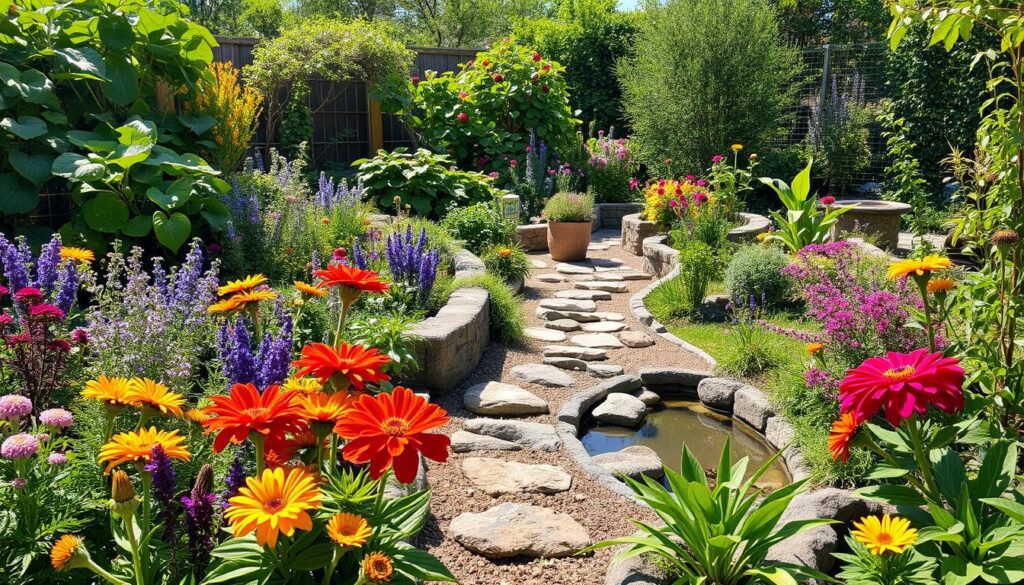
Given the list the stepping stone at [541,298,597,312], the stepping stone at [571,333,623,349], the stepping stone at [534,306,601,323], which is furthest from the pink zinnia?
the stepping stone at [541,298,597,312]

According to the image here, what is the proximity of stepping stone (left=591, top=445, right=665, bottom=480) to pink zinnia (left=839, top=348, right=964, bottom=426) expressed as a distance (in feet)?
5.11

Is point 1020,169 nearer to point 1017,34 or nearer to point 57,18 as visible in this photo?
point 1017,34

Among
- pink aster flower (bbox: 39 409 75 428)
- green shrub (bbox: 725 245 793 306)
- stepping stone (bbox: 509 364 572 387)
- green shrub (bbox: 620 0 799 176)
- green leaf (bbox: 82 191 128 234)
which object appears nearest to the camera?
pink aster flower (bbox: 39 409 75 428)

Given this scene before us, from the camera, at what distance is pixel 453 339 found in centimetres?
412

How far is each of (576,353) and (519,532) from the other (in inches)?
93.6

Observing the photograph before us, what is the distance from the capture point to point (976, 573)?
1.73m

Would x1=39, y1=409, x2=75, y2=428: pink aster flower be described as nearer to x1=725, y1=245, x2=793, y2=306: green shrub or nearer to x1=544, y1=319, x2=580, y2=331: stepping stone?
x1=544, y1=319, x2=580, y2=331: stepping stone

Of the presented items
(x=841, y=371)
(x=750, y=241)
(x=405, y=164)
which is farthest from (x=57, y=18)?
(x=750, y=241)

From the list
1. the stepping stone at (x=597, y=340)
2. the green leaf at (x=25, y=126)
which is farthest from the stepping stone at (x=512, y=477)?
the green leaf at (x=25, y=126)

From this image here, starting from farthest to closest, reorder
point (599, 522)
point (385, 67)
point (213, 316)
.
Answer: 1. point (385, 67)
2. point (213, 316)
3. point (599, 522)

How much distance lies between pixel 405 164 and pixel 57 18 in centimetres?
407

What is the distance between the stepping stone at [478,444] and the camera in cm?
344

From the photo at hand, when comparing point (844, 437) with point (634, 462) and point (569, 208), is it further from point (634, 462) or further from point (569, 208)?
point (569, 208)

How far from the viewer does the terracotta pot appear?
7.89 meters
